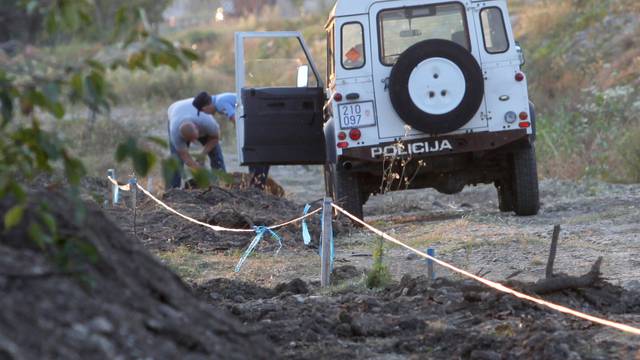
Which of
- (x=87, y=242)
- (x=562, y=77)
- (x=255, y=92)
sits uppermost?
(x=562, y=77)

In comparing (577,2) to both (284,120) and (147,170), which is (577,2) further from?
(147,170)

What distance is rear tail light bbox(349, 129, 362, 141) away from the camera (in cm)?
1203

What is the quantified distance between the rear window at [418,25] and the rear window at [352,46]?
211 millimetres

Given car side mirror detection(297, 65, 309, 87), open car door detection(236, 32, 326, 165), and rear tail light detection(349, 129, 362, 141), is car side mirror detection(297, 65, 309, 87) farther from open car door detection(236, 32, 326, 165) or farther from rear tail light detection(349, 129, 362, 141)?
rear tail light detection(349, 129, 362, 141)

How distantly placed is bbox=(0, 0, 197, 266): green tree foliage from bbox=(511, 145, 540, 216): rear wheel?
327 inches

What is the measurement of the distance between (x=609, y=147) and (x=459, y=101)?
7660mm

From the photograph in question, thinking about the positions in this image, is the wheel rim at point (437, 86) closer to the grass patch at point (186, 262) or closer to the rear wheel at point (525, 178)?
the rear wheel at point (525, 178)

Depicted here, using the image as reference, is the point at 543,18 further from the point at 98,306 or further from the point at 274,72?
the point at 98,306

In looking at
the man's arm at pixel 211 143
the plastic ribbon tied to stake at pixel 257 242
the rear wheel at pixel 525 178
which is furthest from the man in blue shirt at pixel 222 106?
the plastic ribbon tied to stake at pixel 257 242

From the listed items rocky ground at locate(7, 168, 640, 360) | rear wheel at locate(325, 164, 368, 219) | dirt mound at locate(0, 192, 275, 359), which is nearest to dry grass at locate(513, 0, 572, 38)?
rocky ground at locate(7, 168, 640, 360)

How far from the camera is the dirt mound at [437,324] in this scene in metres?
5.98

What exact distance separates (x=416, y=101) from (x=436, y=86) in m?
0.25

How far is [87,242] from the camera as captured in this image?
15.4 feet

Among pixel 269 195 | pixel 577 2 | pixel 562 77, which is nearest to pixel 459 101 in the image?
pixel 269 195
